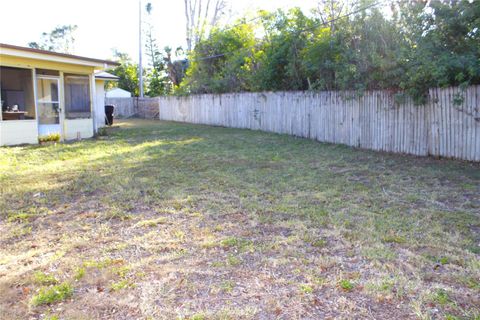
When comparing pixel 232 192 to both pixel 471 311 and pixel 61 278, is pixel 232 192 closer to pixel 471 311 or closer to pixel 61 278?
pixel 61 278

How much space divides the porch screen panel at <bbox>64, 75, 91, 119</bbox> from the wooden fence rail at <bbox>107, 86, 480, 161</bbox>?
18.7ft

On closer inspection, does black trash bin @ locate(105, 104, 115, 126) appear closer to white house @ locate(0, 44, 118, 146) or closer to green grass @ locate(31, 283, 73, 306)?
white house @ locate(0, 44, 118, 146)

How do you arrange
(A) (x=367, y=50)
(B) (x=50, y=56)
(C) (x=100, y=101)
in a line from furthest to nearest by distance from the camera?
(C) (x=100, y=101), (B) (x=50, y=56), (A) (x=367, y=50)

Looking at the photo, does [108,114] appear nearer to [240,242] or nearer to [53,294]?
[240,242]

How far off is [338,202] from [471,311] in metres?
2.48

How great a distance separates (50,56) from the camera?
10.3 m

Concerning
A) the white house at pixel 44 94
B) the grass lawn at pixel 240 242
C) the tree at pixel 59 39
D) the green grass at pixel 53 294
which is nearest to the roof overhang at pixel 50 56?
the white house at pixel 44 94

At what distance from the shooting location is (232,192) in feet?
17.8

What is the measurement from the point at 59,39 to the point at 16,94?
45340mm

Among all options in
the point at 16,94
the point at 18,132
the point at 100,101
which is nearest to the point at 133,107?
the point at 100,101

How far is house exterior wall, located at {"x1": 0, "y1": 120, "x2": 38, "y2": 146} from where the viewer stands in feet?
32.1

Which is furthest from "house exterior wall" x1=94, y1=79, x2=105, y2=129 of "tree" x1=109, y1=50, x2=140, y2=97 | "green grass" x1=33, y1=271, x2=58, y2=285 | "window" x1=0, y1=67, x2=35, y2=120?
"tree" x1=109, y1=50, x2=140, y2=97

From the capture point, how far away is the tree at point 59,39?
162 feet

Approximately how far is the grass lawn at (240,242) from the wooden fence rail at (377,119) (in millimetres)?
805
